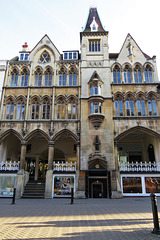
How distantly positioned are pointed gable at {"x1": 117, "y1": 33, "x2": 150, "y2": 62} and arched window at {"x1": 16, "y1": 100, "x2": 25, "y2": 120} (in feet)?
47.7

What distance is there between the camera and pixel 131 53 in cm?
2461

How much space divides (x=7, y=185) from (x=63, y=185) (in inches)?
250

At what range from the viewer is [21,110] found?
22984mm

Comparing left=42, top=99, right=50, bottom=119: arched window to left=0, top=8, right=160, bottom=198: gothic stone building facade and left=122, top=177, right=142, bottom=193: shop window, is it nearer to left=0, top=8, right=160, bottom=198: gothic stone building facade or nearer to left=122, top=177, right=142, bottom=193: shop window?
left=0, top=8, right=160, bottom=198: gothic stone building facade

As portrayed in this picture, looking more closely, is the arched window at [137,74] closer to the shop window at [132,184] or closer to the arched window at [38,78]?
the shop window at [132,184]

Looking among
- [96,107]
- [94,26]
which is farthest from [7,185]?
[94,26]

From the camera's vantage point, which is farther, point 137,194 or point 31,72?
point 31,72

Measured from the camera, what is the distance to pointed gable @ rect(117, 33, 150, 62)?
24594 mm

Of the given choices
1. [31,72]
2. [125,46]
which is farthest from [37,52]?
[125,46]

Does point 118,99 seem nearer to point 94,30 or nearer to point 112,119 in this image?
point 112,119

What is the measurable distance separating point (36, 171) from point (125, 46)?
22.5 m

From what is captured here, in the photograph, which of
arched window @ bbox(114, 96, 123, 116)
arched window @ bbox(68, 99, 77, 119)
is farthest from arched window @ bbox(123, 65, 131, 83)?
arched window @ bbox(68, 99, 77, 119)

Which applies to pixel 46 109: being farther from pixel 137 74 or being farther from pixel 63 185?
pixel 137 74

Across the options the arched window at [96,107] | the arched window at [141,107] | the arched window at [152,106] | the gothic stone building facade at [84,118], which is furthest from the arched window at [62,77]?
the arched window at [152,106]
